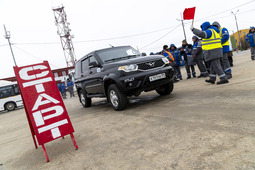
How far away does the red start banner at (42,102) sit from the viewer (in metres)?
2.74

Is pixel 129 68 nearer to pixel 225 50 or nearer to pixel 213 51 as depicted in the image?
pixel 213 51

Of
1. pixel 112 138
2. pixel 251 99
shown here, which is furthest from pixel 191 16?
pixel 112 138

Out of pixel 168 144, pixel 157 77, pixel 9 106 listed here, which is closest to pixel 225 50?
pixel 157 77

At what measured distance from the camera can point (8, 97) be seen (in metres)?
18.3

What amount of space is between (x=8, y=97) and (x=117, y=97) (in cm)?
1788

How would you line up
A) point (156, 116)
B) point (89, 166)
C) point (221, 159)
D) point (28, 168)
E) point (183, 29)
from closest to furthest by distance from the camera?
point (221, 159), point (89, 166), point (28, 168), point (156, 116), point (183, 29)

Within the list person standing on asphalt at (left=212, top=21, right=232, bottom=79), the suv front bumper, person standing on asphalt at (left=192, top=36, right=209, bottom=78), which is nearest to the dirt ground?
the suv front bumper

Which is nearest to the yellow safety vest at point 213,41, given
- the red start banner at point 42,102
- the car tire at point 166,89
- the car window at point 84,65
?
the car tire at point 166,89

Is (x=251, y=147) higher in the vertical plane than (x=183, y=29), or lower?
lower

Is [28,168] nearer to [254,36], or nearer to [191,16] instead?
[191,16]

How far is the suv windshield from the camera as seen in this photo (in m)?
5.44

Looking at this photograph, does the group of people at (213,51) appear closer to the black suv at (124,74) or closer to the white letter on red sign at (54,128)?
the black suv at (124,74)

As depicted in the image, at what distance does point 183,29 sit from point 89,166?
3748 cm

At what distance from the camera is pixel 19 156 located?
314cm
